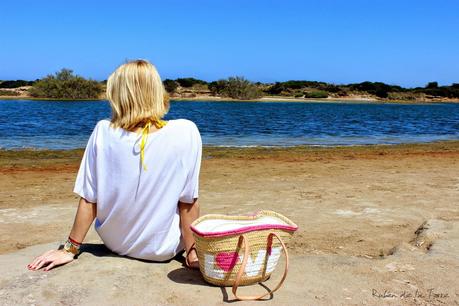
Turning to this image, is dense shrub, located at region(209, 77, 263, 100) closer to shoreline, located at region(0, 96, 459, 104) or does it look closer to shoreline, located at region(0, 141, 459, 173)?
shoreline, located at region(0, 96, 459, 104)

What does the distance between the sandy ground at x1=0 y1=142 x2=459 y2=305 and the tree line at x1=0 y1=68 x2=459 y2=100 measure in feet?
208

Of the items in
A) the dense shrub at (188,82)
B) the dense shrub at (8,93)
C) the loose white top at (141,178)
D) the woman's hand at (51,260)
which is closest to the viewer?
the loose white top at (141,178)

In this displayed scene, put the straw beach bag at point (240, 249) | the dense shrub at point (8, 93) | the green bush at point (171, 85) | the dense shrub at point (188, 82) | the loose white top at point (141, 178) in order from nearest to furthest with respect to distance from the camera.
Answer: the straw beach bag at point (240, 249) < the loose white top at point (141, 178) < the dense shrub at point (8, 93) < the green bush at point (171, 85) < the dense shrub at point (188, 82)

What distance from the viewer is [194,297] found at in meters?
3.25

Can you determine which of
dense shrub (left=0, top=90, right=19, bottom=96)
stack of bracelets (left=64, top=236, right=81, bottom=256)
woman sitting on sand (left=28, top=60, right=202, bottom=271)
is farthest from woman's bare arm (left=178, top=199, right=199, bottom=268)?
dense shrub (left=0, top=90, right=19, bottom=96)

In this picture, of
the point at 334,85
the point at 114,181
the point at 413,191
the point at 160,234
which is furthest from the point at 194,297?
the point at 334,85

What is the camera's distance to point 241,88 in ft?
271

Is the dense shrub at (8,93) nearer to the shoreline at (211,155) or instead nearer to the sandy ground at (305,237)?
the shoreline at (211,155)

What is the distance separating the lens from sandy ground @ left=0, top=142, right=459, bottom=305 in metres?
3.32

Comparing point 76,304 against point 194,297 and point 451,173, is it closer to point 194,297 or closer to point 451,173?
point 194,297

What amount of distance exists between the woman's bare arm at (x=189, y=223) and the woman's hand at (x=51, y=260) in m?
0.79

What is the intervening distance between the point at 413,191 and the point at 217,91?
3139 inches

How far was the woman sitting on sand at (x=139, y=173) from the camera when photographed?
11.1ft

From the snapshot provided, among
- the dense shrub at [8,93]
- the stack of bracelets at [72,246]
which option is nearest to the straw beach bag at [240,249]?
the stack of bracelets at [72,246]
